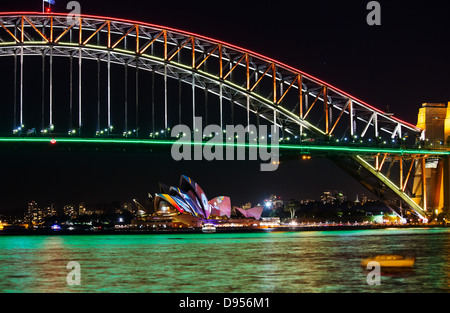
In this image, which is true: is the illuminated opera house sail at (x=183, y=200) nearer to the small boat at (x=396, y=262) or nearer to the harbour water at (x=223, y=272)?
the harbour water at (x=223, y=272)

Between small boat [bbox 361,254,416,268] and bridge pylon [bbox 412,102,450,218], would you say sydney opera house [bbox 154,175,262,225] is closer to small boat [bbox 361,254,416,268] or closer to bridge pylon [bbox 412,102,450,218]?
bridge pylon [bbox 412,102,450,218]

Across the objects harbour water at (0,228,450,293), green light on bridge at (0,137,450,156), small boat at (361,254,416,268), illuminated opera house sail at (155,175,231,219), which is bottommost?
harbour water at (0,228,450,293)

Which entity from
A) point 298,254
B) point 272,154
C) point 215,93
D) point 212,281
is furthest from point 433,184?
point 212,281

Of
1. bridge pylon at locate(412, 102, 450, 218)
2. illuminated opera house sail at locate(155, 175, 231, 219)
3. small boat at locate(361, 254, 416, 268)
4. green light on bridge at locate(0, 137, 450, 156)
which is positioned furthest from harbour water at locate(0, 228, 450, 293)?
illuminated opera house sail at locate(155, 175, 231, 219)

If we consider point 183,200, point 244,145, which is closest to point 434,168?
point 244,145

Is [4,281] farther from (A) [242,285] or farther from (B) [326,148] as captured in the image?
(B) [326,148]

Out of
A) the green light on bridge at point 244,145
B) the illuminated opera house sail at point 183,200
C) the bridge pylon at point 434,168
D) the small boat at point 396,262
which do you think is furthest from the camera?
the illuminated opera house sail at point 183,200

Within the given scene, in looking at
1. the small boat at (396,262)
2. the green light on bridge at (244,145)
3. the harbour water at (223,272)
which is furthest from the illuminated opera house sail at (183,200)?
the small boat at (396,262)

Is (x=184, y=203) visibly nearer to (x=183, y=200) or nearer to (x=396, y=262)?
(x=183, y=200)
